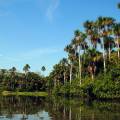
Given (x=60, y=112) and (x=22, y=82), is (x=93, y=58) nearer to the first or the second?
(x=60, y=112)

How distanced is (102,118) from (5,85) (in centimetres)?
14633

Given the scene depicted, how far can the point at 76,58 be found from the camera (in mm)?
119375

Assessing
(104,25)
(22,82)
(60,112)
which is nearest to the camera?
(60,112)

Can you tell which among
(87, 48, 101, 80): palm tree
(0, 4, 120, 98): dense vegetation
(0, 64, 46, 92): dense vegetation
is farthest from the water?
(0, 64, 46, 92): dense vegetation

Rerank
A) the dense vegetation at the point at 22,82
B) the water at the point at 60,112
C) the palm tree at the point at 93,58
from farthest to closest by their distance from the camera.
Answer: the dense vegetation at the point at 22,82 < the palm tree at the point at 93,58 < the water at the point at 60,112

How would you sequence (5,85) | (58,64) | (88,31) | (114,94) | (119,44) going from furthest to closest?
(5,85)
(58,64)
(88,31)
(119,44)
(114,94)

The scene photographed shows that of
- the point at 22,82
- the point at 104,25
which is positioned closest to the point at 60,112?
the point at 104,25

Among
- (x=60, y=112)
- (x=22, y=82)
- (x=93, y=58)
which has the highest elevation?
(x=93, y=58)

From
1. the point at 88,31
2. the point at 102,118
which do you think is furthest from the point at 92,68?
the point at 102,118

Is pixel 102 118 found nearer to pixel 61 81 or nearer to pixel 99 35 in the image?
pixel 99 35

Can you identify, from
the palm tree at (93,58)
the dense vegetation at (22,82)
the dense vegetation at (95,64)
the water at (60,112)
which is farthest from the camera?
the dense vegetation at (22,82)

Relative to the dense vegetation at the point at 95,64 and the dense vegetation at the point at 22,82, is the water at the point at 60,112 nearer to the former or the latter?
the dense vegetation at the point at 95,64

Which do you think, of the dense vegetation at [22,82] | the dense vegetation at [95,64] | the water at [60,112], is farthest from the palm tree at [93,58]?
the dense vegetation at [22,82]

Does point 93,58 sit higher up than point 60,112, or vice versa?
point 93,58
